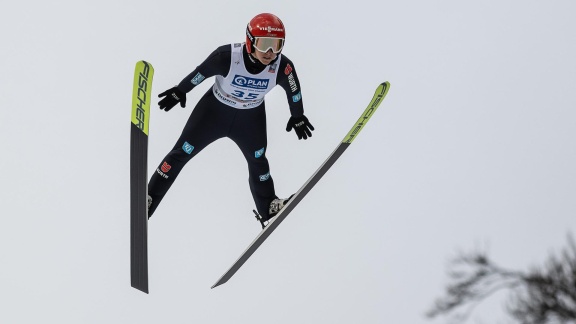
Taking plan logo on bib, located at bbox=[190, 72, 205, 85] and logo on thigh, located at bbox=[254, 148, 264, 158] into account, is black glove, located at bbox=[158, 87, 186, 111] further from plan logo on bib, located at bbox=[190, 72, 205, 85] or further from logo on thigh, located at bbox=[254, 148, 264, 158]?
logo on thigh, located at bbox=[254, 148, 264, 158]

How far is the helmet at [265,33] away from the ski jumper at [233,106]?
0.25 m

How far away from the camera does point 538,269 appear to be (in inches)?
64.6

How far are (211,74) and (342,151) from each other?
5.10 ft

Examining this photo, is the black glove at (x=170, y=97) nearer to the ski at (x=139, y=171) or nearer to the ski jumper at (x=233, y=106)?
the ski jumper at (x=233, y=106)

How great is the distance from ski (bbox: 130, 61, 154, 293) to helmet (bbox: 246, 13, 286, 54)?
0.91 meters

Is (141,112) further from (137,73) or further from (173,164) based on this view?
(173,164)

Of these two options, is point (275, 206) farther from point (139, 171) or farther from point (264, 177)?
point (139, 171)

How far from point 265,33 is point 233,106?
92cm

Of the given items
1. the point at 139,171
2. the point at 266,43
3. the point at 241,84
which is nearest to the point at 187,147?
the point at 241,84

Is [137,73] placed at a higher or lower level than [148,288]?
higher

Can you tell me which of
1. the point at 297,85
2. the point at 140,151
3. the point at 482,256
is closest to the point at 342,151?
the point at 297,85

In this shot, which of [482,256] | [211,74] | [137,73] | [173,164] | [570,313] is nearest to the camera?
[570,313]

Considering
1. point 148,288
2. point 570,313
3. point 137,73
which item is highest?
point 137,73

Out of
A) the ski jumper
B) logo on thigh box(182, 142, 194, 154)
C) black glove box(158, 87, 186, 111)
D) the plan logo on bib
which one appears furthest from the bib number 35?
logo on thigh box(182, 142, 194, 154)
